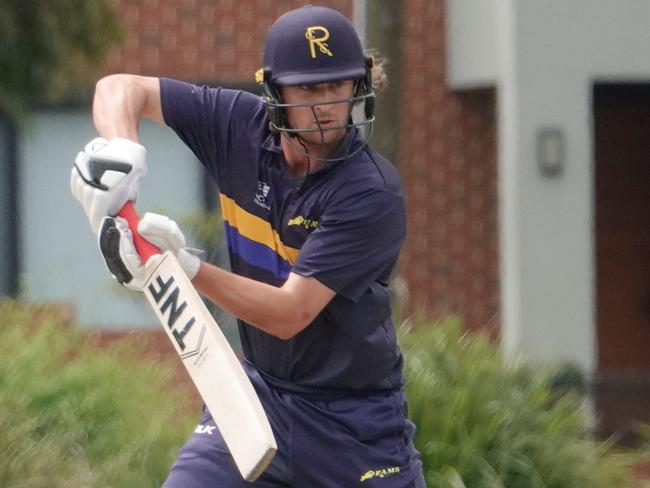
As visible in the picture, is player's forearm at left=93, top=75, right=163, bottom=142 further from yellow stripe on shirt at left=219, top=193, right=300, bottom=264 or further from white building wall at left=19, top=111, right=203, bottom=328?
white building wall at left=19, top=111, right=203, bottom=328

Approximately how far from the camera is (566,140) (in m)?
11.2

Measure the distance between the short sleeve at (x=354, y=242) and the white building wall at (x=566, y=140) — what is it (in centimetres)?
669

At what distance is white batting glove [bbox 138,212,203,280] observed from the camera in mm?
3936

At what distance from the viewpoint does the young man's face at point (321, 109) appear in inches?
169

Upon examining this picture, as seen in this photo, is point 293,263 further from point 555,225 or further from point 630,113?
point 630,113

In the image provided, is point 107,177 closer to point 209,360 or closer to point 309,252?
point 209,360

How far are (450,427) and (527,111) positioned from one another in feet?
16.1

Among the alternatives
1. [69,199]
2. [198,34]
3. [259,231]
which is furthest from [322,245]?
[69,199]

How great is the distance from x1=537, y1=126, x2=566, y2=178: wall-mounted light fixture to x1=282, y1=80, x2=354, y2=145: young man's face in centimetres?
691

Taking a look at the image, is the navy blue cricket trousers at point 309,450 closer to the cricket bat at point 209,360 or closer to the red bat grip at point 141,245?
the cricket bat at point 209,360

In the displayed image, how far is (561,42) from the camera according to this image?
11078 mm

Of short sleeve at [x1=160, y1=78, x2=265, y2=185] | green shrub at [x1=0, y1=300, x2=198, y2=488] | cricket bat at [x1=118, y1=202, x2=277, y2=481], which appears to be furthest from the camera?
green shrub at [x1=0, y1=300, x2=198, y2=488]

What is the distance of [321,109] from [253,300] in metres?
0.55

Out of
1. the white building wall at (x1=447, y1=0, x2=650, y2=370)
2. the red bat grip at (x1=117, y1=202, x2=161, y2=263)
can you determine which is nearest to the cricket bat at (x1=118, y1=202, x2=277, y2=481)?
the red bat grip at (x1=117, y1=202, x2=161, y2=263)
